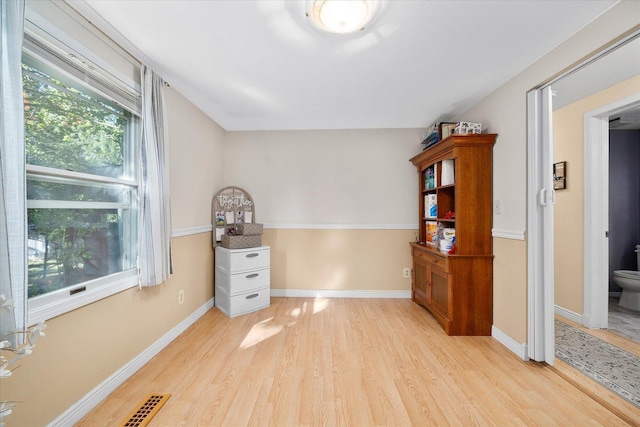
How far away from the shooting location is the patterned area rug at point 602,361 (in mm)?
1654

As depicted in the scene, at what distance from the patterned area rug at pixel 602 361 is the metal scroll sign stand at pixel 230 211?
3.28 m

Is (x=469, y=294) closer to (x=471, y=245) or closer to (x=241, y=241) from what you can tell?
(x=471, y=245)

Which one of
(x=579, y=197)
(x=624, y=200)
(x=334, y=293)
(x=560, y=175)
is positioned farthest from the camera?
(x=334, y=293)

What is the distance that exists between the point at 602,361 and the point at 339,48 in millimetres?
Result: 3046

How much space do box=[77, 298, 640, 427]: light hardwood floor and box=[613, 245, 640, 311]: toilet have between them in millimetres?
1891

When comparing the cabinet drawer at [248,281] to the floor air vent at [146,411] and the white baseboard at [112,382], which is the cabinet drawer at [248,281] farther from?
the floor air vent at [146,411]

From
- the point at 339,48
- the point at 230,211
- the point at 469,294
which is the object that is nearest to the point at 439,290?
the point at 469,294

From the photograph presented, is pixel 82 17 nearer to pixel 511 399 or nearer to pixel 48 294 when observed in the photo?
pixel 48 294

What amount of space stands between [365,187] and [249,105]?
1773mm

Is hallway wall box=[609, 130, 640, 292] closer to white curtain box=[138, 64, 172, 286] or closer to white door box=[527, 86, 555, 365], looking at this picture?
white door box=[527, 86, 555, 365]

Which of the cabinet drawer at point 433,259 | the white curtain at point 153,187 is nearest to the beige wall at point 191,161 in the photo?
the white curtain at point 153,187

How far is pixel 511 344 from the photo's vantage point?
212cm

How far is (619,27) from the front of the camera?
1.39 metres

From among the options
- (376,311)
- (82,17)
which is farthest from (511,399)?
(82,17)
